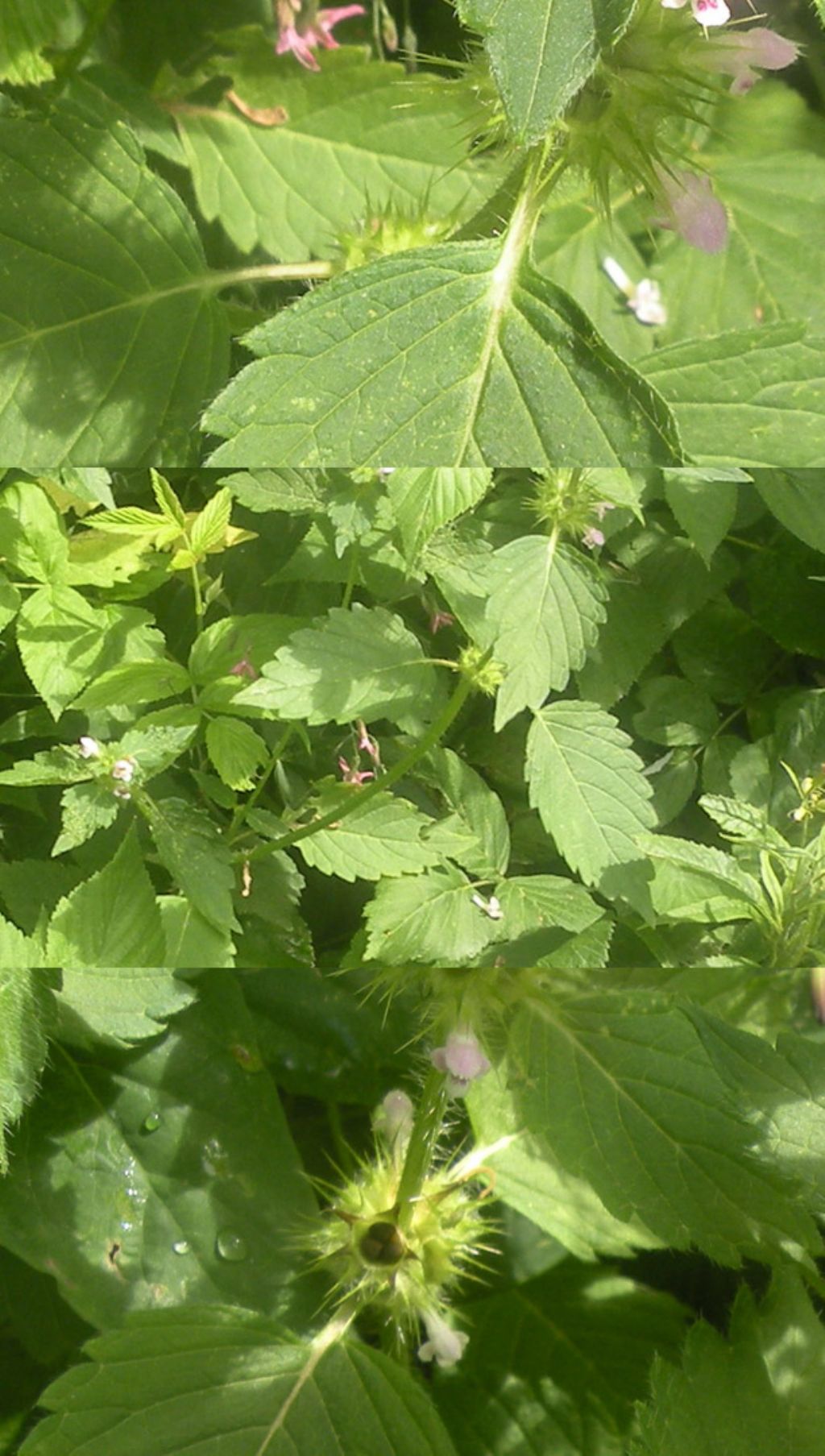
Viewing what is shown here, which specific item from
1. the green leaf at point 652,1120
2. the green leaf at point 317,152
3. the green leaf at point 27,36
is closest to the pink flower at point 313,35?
the green leaf at point 317,152

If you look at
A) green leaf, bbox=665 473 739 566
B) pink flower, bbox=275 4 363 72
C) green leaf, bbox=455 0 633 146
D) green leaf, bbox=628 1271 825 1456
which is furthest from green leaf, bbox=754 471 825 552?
pink flower, bbox=275 4 363 72

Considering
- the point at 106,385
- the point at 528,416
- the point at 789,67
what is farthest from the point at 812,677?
the point at 789,67

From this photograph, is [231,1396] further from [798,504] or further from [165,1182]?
[798,504]

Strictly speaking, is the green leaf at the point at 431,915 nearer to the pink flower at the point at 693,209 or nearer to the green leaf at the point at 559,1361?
the green leaf at the point at 559,1361

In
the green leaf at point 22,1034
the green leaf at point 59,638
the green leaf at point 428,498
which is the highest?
the green leaf at point 428,498

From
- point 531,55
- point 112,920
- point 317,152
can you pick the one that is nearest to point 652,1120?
point 112,920

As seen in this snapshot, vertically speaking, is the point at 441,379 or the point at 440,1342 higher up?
the point at 441,379
